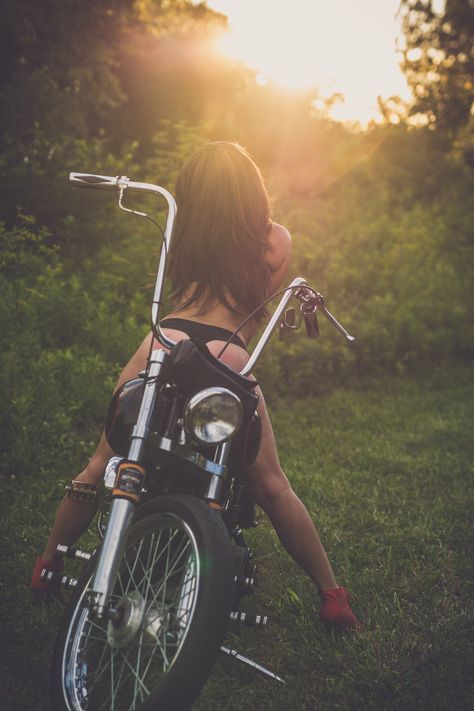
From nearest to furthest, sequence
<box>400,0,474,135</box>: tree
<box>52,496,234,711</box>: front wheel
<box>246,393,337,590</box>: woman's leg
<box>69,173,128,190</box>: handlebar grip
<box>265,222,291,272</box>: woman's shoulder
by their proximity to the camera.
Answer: <box>52,496,234,711</box>: front wheel < <box>69,173,128,190</box>: handlebar grip < <box>246,393,337,590</box>: woman's leg < <box>265,222,291,272</box>: woman's shoulder < <box>400,0,474,135</box>: tree

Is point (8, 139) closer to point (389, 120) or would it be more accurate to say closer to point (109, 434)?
point (109, 434)

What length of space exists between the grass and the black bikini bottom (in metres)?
1.16

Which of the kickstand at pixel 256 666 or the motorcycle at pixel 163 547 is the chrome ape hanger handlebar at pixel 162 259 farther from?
the kickstand at pixel 256 666

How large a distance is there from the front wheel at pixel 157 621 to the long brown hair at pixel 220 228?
Answer: 2.82 feet

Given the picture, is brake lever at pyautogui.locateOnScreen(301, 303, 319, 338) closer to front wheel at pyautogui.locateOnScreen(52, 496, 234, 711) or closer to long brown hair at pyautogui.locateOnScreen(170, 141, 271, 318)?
long brown hair at pyautogui.locateOnScreen(170, 141, 271, 318)

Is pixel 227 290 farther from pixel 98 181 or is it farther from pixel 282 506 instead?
pixel 282 506

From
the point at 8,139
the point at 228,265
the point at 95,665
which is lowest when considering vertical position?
the point at 95,665

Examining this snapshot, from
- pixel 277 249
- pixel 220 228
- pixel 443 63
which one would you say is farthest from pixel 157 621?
pixel 443 63

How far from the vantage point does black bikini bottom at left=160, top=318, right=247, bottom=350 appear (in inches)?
86.7

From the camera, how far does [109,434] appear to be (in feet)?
6.98

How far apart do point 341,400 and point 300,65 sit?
995 centimetres

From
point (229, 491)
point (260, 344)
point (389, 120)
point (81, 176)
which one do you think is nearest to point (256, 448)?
point (229, 491)

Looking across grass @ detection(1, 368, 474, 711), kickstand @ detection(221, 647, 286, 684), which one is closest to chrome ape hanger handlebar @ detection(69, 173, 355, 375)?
kickstand @ detection(221, 647, 286, 684)

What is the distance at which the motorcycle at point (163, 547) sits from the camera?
157 centimetres
